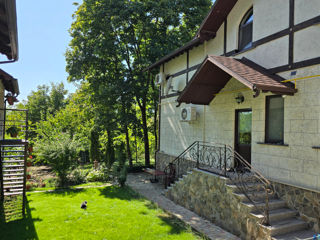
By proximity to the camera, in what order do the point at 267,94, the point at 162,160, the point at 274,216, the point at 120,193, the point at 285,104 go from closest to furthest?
the point at 274,216 → the point at 285,104 → the point at 267,94 → the point at 120,193 → the point at 162,160

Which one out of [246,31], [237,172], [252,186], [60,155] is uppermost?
[246,31]

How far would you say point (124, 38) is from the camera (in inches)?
589

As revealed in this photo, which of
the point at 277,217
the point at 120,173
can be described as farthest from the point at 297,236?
the point at 120,173

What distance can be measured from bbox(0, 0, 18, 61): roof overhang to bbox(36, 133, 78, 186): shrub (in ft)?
17.9

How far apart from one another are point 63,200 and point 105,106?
7090mm

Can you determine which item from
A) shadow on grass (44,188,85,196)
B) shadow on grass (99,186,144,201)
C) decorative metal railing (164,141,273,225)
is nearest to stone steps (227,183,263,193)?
decorative metal railing (164,141,273,225)

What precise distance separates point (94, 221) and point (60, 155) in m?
5.04

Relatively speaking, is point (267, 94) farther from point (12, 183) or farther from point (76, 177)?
point (76, 177)

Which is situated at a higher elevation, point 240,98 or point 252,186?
point 240,98

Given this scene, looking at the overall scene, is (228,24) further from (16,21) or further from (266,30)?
(16,21)

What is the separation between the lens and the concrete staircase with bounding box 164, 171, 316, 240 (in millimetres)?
5301

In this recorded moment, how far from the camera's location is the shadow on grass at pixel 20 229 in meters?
5.83

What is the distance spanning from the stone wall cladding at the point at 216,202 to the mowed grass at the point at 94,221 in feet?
3.20

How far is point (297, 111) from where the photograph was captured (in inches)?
237
